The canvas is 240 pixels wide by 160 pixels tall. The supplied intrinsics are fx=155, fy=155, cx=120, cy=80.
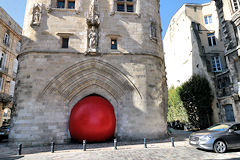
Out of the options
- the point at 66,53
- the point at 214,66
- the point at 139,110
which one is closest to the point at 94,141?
the point at 139,110

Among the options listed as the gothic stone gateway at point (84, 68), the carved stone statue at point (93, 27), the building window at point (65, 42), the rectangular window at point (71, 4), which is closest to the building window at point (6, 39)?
the gothic stone gateway at point (84, 68)

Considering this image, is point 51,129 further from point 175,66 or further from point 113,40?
point 175,66

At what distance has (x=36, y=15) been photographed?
10836mm

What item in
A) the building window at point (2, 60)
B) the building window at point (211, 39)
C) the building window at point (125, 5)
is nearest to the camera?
the building window at point (125, 5)

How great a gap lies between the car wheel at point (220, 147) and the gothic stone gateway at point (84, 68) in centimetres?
400

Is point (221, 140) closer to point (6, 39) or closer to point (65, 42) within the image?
point (65, 42)

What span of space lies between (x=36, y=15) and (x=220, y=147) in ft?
42.9

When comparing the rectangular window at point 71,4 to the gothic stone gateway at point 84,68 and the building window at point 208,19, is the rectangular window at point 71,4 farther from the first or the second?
the building window at point 208,19

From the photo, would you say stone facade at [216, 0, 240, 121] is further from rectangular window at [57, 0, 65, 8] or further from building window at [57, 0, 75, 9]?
rectangular window at [57, 0, 65, 8]

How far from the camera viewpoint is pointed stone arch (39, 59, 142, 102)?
32.9 ft

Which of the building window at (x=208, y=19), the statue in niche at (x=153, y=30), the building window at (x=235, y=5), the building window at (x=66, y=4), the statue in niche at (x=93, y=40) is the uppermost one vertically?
the building window at (x=208, y=19)

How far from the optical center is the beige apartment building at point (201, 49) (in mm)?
15648

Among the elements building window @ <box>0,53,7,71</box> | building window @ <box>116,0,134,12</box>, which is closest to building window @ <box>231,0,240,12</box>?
building window @ <box>116,0,134,12</box>

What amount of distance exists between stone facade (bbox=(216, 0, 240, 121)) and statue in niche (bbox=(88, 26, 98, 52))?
1116cm
